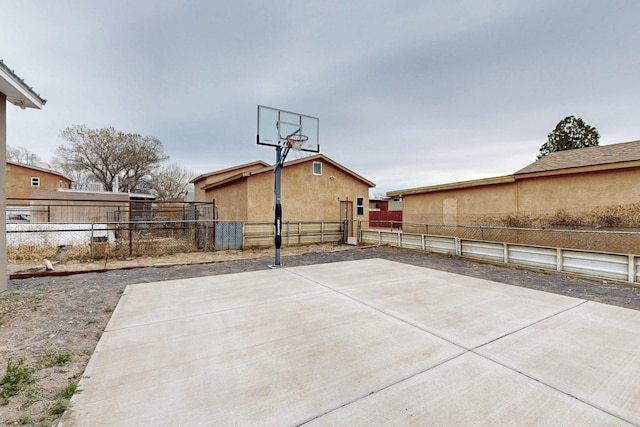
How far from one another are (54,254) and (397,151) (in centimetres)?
1800

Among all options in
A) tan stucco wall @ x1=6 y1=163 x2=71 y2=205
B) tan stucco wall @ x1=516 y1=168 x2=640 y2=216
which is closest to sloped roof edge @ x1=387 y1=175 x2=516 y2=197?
tan stucco wall @ x1=516 y1=168 x2=640 y2=216

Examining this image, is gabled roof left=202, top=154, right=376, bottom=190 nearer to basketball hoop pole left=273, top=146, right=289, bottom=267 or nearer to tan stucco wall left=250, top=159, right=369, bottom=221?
tan stucco wall left=250, top=159, right=369, bottom=221

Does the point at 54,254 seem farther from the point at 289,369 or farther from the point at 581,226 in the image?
the point at 581,226

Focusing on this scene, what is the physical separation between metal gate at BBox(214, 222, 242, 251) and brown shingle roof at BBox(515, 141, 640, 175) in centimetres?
1107

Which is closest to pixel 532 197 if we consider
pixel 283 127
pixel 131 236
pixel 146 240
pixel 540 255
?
pixel 540 255

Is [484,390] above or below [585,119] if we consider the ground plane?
below

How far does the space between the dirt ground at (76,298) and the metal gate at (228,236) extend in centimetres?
80

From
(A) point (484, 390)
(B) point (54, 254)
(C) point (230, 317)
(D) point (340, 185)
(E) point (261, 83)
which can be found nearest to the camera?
(A) point (484, 390)

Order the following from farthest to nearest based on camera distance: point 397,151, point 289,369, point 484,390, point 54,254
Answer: point 397,151 → point 54,254 → point 289,369 → point 484,390

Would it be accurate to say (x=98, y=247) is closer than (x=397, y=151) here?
Yes

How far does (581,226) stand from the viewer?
8.70 m

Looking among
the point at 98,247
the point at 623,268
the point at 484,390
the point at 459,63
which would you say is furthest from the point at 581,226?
the point at 98,247

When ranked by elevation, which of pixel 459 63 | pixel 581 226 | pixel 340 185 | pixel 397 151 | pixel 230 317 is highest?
pixel 459 63

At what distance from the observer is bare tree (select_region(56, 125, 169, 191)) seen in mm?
28250
